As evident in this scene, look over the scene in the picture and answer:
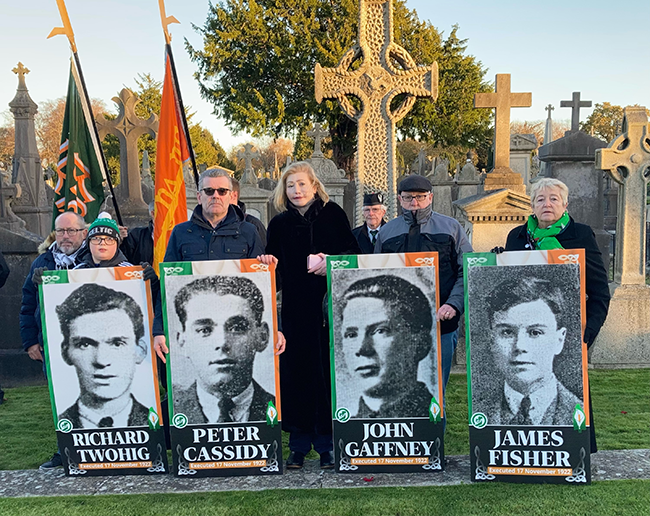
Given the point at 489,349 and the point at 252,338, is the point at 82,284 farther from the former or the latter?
the point at 489,349

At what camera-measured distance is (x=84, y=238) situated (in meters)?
4.02

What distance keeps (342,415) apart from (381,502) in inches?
21.5

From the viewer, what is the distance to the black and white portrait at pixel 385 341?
3387mm

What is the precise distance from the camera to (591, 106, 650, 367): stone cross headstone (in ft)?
20.0

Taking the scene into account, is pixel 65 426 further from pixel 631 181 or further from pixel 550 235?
pixel 631 181

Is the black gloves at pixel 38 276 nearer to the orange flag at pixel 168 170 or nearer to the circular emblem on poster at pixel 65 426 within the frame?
the circular emblem on poster at pixel 65 426

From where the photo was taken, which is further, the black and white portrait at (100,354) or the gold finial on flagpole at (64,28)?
the gold finial on flagpole at (64,28)

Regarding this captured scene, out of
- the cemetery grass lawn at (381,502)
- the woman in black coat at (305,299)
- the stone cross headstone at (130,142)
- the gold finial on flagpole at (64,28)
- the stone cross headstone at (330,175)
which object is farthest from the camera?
the stone cross headstone at (330,175)

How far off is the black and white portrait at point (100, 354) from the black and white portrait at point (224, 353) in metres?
0.24

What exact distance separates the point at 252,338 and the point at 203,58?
2516 cm

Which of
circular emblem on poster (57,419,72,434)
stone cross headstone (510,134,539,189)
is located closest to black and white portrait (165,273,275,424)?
circular emblem on poster (57,419,72,434)

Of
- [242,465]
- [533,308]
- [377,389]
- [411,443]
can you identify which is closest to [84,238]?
[242,465]

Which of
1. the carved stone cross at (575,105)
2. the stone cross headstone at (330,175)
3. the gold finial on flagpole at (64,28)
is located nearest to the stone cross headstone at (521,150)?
the carved stone cross at (575,105)

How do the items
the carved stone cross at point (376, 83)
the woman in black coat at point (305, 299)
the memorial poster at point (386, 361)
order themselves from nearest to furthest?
the memorial poster at point (386, 361)
the woman in black coat at point (305, 299)
the carved stone cross at point (376, 83)
